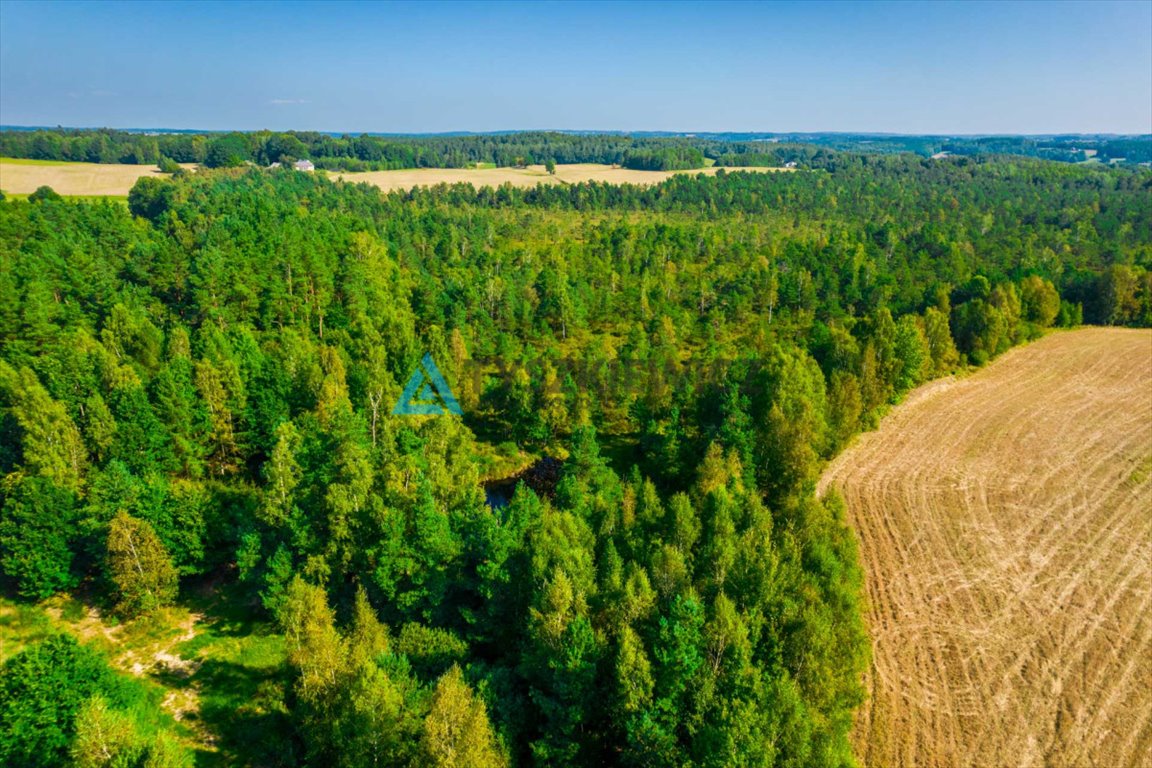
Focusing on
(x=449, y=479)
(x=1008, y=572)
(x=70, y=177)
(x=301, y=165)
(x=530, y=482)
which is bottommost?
(x=1008, y=572)

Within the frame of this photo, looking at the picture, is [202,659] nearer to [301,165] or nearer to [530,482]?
[530,482]

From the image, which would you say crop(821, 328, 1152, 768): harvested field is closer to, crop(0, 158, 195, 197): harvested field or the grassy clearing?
the grassy clearing

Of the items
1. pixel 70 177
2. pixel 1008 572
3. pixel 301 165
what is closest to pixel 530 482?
pixel 1008 572

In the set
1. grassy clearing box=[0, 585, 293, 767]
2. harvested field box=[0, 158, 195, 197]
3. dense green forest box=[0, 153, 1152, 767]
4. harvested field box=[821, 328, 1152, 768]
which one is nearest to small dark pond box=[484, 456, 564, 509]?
dense green forest box=[0, 153, 1152, 767]

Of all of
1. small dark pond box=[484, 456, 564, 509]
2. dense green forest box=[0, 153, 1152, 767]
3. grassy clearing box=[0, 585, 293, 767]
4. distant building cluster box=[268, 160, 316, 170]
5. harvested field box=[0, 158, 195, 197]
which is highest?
distant building cluster box=[268, 160, 316, 170]

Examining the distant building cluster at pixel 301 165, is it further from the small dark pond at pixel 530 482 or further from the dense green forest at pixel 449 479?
the small dark pond at pixel 530 482

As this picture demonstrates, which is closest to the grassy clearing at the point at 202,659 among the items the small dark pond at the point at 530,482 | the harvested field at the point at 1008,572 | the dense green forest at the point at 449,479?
the dense green forest at the point at 449,479
